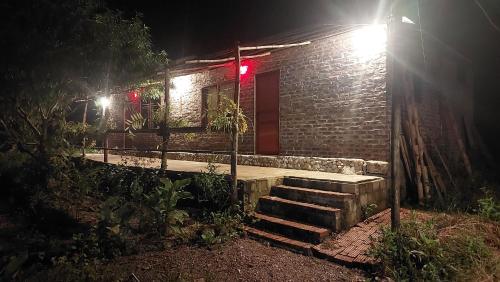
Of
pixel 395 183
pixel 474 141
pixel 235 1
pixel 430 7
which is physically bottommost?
pixel 395 183

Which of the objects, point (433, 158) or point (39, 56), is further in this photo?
point (433, 158)

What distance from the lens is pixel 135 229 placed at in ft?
17.9

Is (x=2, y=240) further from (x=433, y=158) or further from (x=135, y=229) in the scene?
(x=433, y=158)

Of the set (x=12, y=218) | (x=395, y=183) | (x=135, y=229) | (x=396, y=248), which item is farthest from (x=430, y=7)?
(x=12, y=218)

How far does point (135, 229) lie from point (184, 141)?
6.57 meters

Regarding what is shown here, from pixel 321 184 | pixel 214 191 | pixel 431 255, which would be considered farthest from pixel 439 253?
pixel 214 191

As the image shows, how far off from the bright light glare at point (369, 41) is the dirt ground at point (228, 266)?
15.8 ft

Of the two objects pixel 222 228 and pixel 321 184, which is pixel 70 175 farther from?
pixel 321 184

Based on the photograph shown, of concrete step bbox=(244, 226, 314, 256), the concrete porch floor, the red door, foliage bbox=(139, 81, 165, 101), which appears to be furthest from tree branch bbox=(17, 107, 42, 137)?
the red door

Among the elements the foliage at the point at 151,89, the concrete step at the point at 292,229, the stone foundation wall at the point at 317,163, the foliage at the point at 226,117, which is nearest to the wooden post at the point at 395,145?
the concrete step at the point at 292,229

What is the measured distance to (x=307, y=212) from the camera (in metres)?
5.39

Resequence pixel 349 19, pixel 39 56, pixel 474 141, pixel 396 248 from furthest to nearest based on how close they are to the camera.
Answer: pixel 474 141 < pixel 349 19 < pixel 39 56 < pixel 396 248

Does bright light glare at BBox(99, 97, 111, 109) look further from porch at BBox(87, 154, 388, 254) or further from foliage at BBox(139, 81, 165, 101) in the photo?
porch at BBox(87, 154, 388, 254)

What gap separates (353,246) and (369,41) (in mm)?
4651
